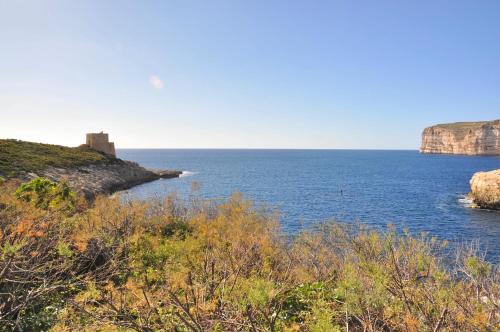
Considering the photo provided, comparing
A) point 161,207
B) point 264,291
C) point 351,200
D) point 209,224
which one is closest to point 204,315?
point 264,291

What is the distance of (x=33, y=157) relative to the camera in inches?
2296

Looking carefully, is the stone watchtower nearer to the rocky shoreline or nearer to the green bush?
the rocky shoreline

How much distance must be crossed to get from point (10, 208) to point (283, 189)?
50888 mm

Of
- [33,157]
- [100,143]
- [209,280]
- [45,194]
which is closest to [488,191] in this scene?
[209,280]

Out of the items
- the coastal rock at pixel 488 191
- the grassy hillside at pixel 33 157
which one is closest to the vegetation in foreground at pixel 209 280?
the grassy hillside at pixel 33 157

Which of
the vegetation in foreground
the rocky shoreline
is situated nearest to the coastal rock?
the vegetation in foreground

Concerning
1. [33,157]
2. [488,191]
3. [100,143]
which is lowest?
[488,191]

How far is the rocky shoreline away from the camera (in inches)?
1970

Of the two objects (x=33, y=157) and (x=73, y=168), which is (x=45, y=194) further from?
(x=33, y=157)

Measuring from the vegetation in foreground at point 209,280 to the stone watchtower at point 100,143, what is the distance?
71051mm

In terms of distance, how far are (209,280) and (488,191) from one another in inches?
1979

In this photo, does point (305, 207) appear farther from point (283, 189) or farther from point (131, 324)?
point (131, 324)

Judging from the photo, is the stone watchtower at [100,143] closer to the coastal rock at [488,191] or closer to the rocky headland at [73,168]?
the rocky headland at [73,168]

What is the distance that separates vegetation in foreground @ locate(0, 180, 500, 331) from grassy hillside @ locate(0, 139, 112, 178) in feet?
116
